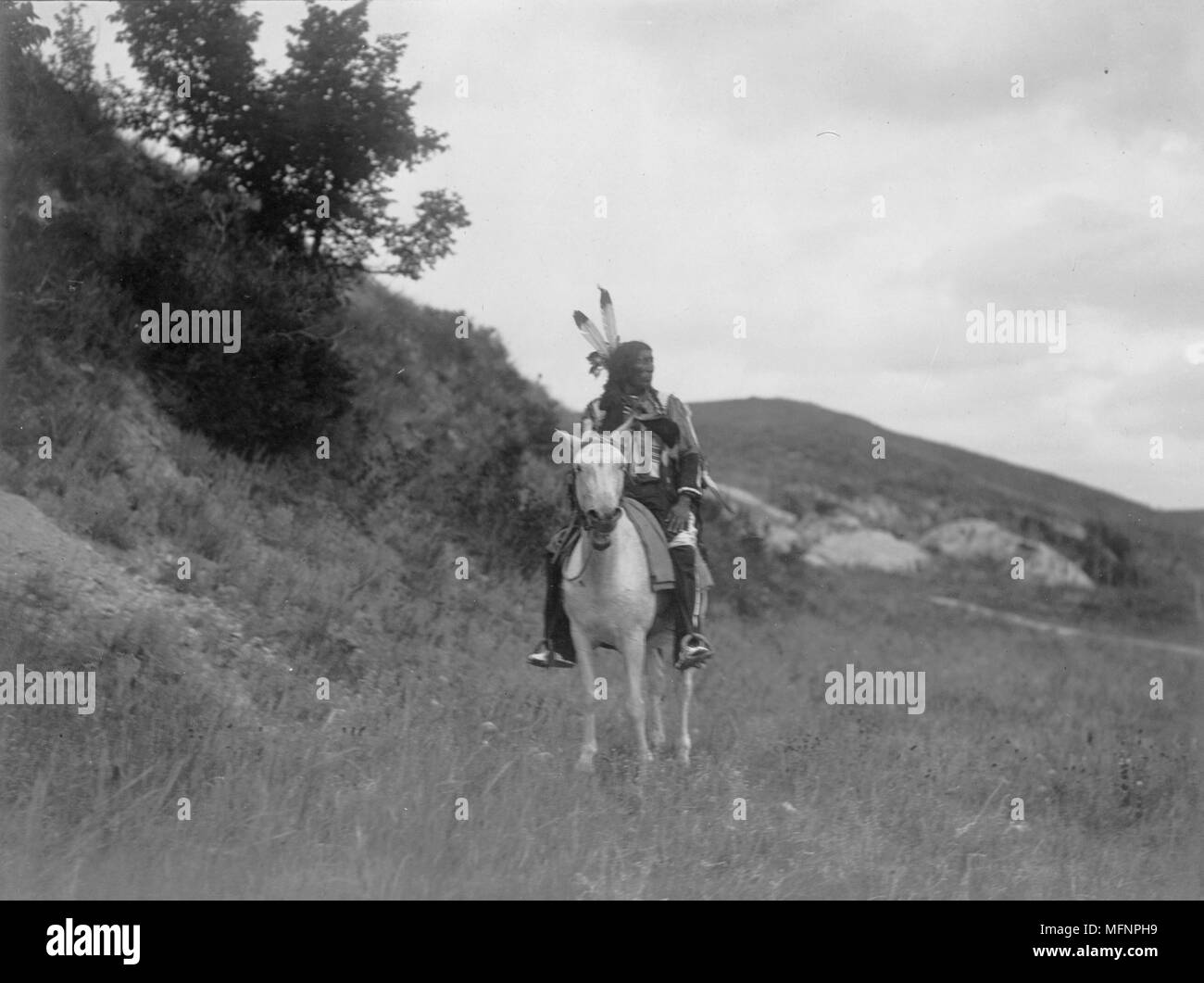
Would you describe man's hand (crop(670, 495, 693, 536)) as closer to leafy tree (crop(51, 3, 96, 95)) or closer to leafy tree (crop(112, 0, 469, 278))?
leafy tree (crop(112, 0, 469, 278))

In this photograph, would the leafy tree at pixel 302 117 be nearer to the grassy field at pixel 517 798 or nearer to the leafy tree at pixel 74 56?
the leafy tree at pixel 74 56

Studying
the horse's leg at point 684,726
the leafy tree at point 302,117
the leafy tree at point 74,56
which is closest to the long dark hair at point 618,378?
the horse's leg at point 684,726

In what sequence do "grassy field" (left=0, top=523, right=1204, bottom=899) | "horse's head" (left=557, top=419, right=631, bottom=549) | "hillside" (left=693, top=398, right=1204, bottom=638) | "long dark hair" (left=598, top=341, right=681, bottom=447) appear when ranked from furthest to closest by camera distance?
"hillside" (left=693, top=398, right=1204, bottom=638) < "long dark hair" (left=598, top=341, right=681, bottom=447) < "horse's head" (left=557, top=419, right=631, bottom=549) < "grassy field" (left=0, top=523, right=1204, bottom=899)

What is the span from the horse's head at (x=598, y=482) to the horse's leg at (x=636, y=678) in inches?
48.4

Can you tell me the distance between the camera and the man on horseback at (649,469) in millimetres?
9453

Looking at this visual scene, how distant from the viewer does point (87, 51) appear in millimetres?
16438

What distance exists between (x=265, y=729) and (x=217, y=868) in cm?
246

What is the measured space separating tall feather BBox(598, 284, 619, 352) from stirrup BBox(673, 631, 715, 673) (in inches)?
95.5

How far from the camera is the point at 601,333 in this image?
965cm

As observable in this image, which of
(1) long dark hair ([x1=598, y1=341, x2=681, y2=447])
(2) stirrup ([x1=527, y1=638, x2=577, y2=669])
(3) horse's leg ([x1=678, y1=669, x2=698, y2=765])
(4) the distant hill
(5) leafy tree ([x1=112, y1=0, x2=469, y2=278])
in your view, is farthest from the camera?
(4) the distant hill

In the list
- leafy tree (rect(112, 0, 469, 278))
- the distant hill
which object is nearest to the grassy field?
leafy tree (rect(112, 0, 469, 278))

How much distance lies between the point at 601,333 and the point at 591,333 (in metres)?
0.11

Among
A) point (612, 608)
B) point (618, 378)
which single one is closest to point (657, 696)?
point (612, 608)

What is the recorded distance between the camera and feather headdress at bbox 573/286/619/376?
951 centimetres
